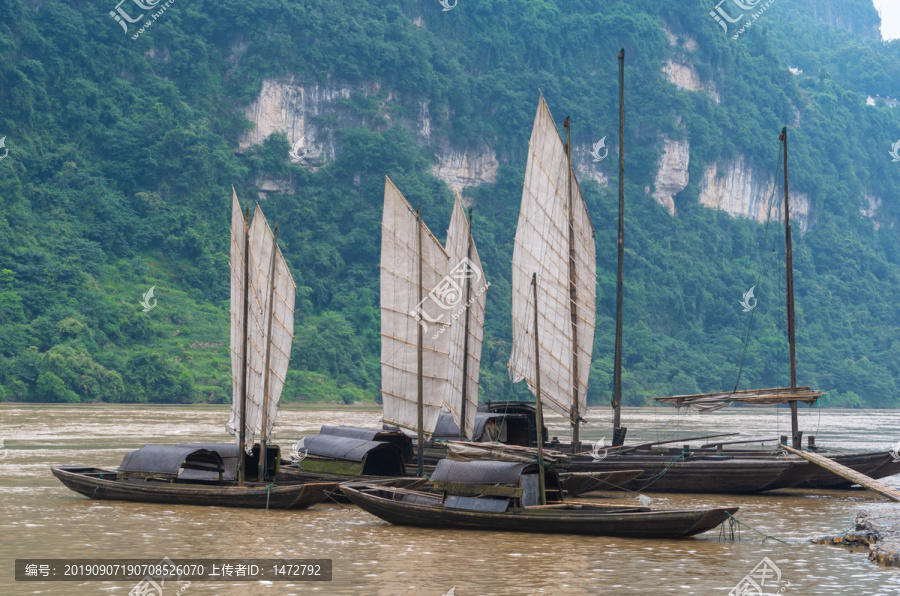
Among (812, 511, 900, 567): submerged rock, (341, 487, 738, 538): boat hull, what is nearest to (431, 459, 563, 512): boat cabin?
(341, 487, 738, 538): boat hull

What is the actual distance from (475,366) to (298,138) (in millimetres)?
71163

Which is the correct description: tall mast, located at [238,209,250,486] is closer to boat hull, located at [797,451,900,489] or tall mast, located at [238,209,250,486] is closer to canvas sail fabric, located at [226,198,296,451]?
canvas sail fabric, located at [226,198,296,451]

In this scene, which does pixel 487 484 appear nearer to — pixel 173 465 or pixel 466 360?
pixel 173 465

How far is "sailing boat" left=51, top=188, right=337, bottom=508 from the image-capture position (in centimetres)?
1527

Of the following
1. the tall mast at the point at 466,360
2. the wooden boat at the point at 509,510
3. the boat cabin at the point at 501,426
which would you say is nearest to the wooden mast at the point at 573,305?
the boat cabin at the point at 501,426

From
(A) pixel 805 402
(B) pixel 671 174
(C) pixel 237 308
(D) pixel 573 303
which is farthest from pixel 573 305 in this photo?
(B) pixel 671 174

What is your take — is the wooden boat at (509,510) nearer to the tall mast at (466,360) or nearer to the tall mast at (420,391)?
the tall mast at (420,391)

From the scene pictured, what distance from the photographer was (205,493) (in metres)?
15.2

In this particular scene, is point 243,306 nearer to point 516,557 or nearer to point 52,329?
point 516,557

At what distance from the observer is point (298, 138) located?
287 feet

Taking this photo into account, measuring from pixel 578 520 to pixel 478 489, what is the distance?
1.52 m

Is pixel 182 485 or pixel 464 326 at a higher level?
pixel 464 326

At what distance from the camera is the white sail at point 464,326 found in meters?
18.5

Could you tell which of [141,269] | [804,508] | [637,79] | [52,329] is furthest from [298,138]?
[804,508]
